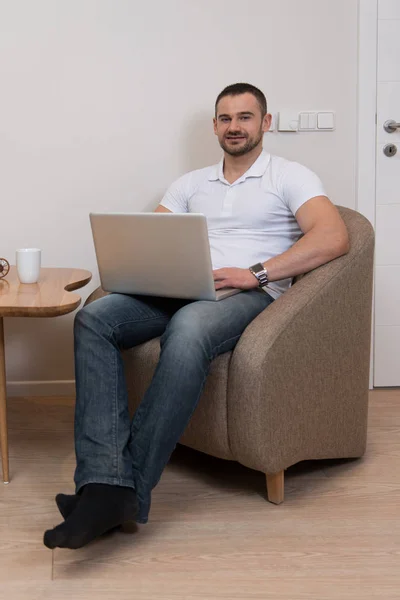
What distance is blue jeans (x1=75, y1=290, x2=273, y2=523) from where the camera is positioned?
1.77 metres

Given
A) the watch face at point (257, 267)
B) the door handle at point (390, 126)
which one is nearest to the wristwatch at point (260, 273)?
the watch face at point (257, 267)

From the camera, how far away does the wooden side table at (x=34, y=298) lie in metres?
1.84

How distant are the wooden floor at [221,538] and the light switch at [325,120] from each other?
1.16 metres

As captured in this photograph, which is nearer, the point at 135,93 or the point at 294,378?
the point at 294,378

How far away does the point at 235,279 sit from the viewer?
6.82 ft

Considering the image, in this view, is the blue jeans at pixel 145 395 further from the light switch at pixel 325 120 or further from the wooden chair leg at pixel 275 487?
the light switch at pixel 325 120

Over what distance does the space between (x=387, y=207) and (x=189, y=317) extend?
1.25 m

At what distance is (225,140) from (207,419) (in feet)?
2.88

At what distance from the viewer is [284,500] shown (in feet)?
6.70

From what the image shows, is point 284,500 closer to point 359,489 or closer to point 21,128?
point 359,489

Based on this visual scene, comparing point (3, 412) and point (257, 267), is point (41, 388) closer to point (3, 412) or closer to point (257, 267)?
point (3, 412)

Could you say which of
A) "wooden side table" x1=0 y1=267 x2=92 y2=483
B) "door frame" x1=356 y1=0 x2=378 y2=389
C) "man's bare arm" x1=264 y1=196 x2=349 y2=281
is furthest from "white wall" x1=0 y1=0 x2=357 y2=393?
"man's bare arm" x1=264 y1=196 x2=349 y2=281

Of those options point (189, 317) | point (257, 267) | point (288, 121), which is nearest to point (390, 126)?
point (288, 121)

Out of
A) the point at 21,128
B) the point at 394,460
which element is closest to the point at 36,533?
the point at 394,460
